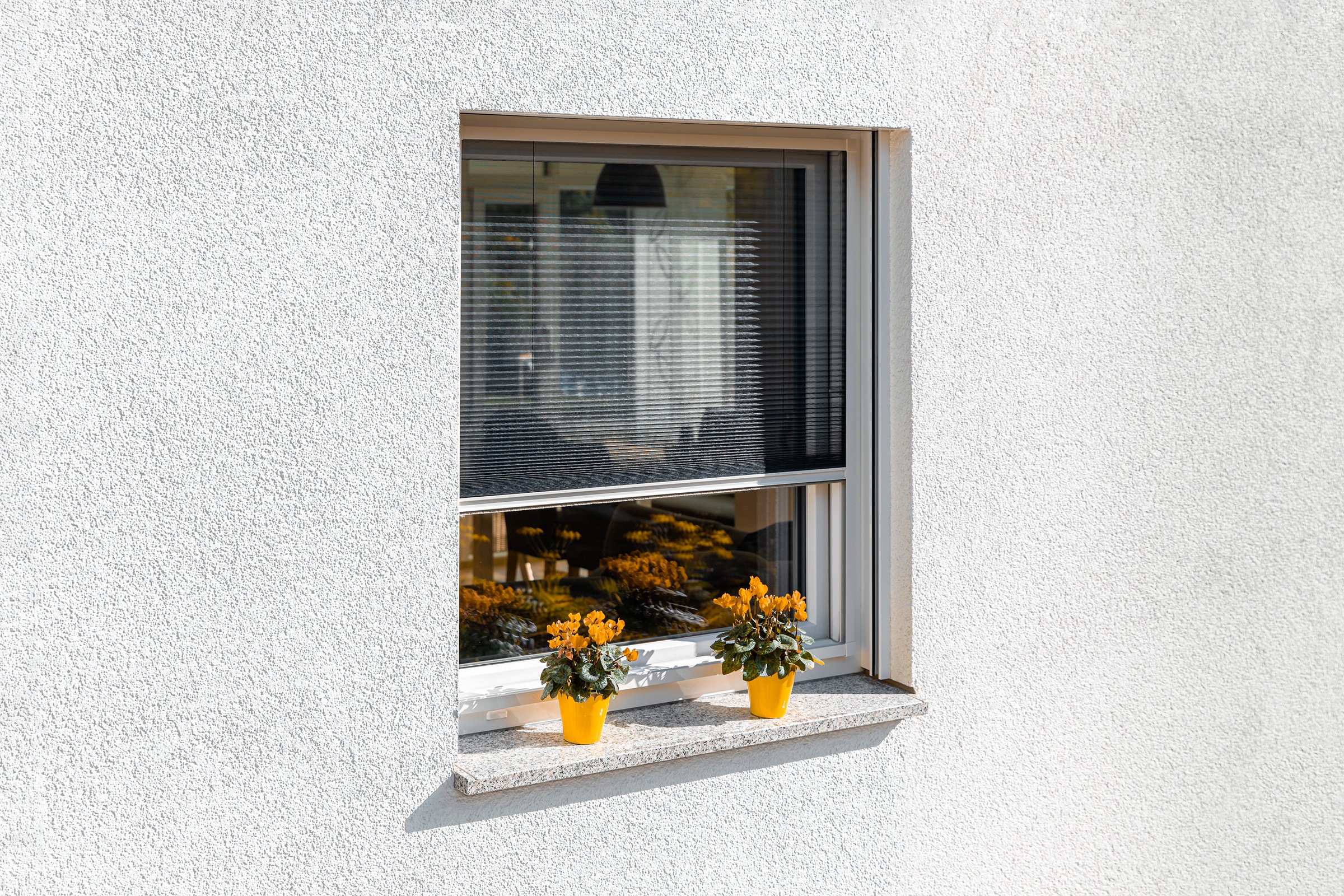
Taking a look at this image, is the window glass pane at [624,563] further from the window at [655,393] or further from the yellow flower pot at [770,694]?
the yellow flower pot at [770,694]

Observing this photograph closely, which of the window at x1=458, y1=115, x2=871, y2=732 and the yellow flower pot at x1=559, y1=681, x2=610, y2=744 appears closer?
the yellow flower pot at x1=559, y1=681, x2=610, y2=744

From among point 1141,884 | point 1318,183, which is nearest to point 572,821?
point 1141,884

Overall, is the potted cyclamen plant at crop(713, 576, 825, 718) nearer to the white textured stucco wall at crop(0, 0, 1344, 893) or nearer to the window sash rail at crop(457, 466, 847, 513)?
the white textured stucco wall at crop(0, 0, 1344, 893)

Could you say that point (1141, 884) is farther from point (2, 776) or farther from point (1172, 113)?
point (2, 776)

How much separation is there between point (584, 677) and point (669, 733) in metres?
0.36

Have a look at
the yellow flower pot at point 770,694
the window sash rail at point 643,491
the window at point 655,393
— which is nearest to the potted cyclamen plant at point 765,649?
the yellow flower pot at point 770,694

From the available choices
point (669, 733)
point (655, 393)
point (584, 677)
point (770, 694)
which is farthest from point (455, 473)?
point (770, 694)

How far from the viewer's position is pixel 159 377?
2.76 m

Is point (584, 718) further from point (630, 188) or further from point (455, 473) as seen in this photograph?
point (630, 188)

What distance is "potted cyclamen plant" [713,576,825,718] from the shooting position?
A: 3.58 metres

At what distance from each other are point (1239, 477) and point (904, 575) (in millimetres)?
1694

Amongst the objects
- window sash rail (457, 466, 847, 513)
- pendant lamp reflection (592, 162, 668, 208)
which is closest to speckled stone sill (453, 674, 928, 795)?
window sash rail (457, 466, 847, 513)

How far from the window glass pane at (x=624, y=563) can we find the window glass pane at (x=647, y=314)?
0.55 feet

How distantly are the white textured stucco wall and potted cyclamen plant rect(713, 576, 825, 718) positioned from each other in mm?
217
